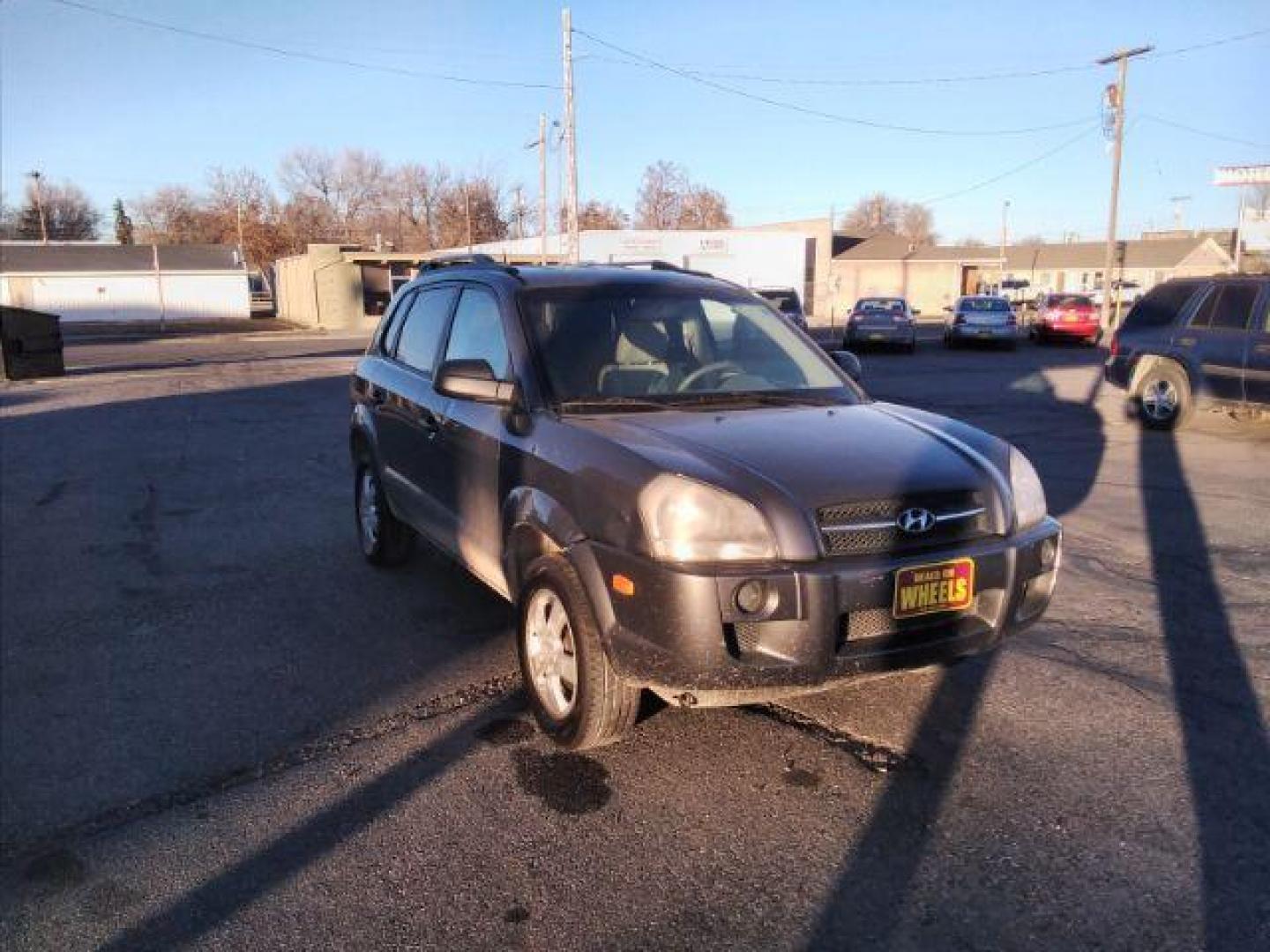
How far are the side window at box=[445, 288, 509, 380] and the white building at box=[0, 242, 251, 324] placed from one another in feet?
168

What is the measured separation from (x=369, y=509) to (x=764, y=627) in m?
3.82

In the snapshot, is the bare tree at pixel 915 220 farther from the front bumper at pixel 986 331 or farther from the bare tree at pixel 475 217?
the front bumper at pixel 986 331

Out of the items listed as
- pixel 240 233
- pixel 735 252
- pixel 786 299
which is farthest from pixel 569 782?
pixel 240 233

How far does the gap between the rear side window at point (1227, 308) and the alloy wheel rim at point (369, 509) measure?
1004cm

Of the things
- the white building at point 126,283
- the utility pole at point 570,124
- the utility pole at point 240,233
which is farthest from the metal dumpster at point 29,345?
the utility pole at point 240,233

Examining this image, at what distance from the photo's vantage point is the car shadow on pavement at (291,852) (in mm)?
2697

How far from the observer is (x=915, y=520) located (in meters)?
3.25

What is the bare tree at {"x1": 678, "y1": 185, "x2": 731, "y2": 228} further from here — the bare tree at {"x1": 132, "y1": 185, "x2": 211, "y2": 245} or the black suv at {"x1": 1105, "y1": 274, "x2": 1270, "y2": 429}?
the black suv at {"x1": 1105, "y1": 274, "x2": 1270, "y2": 429}

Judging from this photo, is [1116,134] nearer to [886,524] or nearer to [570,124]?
[570,124]

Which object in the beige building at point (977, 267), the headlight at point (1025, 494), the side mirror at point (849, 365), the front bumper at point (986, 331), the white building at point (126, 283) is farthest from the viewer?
the beige building at point (977, 267)

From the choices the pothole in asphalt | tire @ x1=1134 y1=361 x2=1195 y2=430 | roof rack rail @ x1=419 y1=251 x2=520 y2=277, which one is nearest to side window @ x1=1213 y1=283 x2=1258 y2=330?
tire @ x1=1134 y1=361 x2=1195 y2=430

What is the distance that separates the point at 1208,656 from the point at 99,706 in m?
5.09

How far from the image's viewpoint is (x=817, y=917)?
2.69 metres

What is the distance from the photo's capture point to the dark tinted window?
39.4ft
